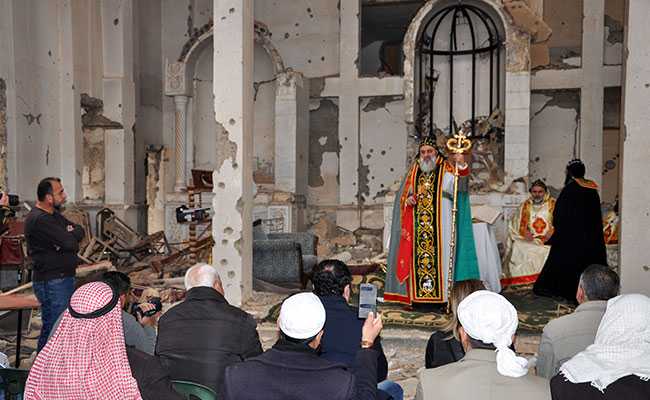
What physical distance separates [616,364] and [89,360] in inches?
72.4

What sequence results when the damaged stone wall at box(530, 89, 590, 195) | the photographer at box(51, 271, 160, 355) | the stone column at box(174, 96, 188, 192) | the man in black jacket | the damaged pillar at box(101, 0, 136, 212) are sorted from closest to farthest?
the photographer at box(51, 271, 160, 355) → the man in black jacket → the damaged stone wall at box(530, 89, 590, 195) → the damaged pillar at box(101, 0, 136, 212) → the stone column at box(174, 96, 188, 192)

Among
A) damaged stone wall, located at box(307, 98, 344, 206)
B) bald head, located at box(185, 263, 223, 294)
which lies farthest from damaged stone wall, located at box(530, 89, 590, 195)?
bald head, located at box(185, 263, 223, 294)

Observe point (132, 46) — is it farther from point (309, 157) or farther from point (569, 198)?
point (569, 198)

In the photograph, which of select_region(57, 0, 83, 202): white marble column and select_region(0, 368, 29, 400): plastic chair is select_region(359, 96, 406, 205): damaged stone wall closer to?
select_region(57, 0, 83, 202): white marble column

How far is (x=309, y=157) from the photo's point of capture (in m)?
12.1

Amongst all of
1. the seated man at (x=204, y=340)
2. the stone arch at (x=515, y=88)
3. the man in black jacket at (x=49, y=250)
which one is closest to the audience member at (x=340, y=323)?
the seated man at (x=204, y=340)

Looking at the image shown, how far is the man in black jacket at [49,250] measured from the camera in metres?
4.65

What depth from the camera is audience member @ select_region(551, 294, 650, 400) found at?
1981 millimetres

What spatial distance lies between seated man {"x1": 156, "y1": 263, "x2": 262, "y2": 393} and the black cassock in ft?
16.0

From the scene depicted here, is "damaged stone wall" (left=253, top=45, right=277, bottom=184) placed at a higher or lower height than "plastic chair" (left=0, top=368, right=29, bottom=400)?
higher

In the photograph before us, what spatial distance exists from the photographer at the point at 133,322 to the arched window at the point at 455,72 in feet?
26.5

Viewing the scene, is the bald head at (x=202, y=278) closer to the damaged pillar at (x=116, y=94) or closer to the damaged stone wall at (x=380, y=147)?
the damaged pillar at (x=116, y=94)

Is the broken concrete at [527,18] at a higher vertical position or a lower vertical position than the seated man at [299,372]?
higher

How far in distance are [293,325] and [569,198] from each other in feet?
18.1
